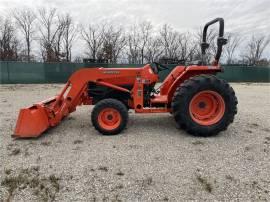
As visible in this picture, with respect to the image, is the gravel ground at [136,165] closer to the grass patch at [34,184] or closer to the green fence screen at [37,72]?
the grass patch at [34,184]

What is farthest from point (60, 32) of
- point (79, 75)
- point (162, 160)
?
point (162, 160)

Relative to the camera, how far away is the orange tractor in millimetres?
5188

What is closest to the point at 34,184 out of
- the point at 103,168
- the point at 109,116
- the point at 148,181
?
the point at 103,168

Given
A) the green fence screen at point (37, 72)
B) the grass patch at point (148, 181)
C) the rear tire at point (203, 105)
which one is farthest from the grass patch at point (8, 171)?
the green fence screen at point (37, 72)

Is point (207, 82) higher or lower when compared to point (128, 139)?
higher

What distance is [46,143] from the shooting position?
193 inches

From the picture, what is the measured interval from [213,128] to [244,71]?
23.0 meters

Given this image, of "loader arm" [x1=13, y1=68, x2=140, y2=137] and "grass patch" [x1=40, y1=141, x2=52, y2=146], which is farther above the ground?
"loader arm" [x1=13, y1=68, x2=140, y2=137]

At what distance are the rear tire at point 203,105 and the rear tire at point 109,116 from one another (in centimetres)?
106

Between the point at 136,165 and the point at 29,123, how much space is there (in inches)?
94.9

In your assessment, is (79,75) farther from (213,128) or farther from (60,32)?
(60,32)

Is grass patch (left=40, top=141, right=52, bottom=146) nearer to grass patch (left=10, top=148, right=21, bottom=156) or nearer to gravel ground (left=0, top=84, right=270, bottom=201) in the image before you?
gravel ground (left=0, top=84, right=270, bottom=201)

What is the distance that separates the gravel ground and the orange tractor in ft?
0.91

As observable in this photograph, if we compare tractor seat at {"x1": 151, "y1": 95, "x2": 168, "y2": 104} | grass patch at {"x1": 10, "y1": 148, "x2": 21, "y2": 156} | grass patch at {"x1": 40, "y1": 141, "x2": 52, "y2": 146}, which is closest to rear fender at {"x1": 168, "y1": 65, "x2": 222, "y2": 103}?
tractor seat at {"x1": 151, "y1": 95, "x2": 168, "y2": 104}
